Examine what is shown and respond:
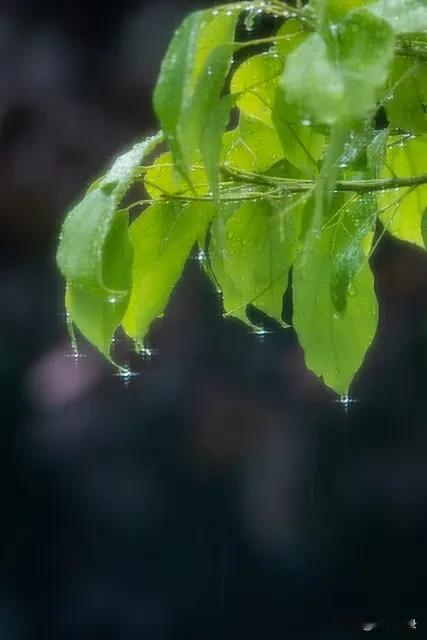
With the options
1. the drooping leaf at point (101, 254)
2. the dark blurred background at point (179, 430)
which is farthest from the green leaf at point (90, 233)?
the dark blurred background at point (179, 430)

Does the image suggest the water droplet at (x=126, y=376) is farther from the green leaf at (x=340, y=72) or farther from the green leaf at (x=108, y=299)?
the green leaf at (x=340, y=72)

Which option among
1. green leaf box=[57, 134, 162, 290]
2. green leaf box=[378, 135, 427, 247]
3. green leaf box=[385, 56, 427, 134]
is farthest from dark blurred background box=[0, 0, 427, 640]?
green leaf box=[57, 134, 162, 290]

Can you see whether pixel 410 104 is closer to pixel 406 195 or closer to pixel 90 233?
pixel 406 195

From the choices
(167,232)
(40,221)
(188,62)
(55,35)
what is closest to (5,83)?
(55,35)

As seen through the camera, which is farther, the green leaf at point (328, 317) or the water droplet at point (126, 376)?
the water droplet at point (126, 376)

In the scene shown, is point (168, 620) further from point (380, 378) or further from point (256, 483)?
point (380, 378)

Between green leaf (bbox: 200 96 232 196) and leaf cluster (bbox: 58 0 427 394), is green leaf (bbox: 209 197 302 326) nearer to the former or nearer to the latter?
leaf cluster (bbox: 58 0 427 394)

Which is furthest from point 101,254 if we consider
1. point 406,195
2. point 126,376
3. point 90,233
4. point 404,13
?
point 126,376
